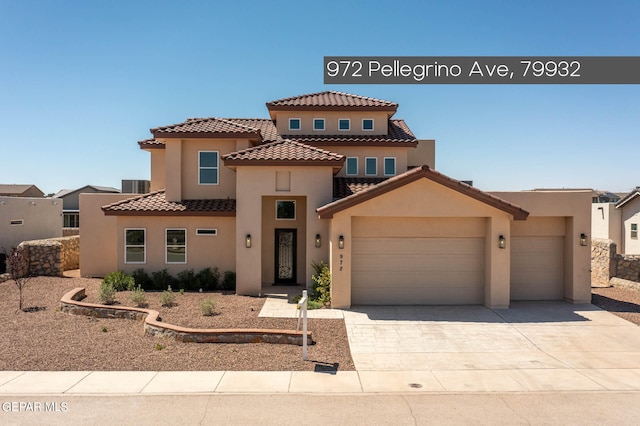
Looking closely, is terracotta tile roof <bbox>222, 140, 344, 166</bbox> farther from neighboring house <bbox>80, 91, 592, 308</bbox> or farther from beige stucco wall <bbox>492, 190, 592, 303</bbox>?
beige stucco wall <bbox>492, 190, 592, 303</bbox>

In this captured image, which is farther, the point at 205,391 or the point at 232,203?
the point at 232,203

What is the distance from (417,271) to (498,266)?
2.53 meters

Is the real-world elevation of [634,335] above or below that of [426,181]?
below

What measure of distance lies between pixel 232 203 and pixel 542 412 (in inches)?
524

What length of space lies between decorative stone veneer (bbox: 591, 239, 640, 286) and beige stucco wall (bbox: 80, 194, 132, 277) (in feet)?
71.3

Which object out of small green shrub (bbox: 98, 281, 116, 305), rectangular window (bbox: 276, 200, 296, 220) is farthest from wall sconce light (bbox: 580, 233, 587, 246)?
small green shrub (bbox: 98, 281, 116, 305)

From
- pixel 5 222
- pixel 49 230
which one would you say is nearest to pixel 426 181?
pixel 5 222

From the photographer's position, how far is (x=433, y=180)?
13.8 metres

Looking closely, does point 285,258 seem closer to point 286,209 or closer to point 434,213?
point 286,209

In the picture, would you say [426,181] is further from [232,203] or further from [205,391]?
[205,391]

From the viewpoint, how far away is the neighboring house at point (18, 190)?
5069cm

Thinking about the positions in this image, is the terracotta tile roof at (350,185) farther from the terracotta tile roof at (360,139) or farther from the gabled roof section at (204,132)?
the gabled roof section at (204,132)

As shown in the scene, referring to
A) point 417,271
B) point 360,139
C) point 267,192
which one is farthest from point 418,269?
point 360,139

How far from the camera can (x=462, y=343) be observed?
35.7 feet
